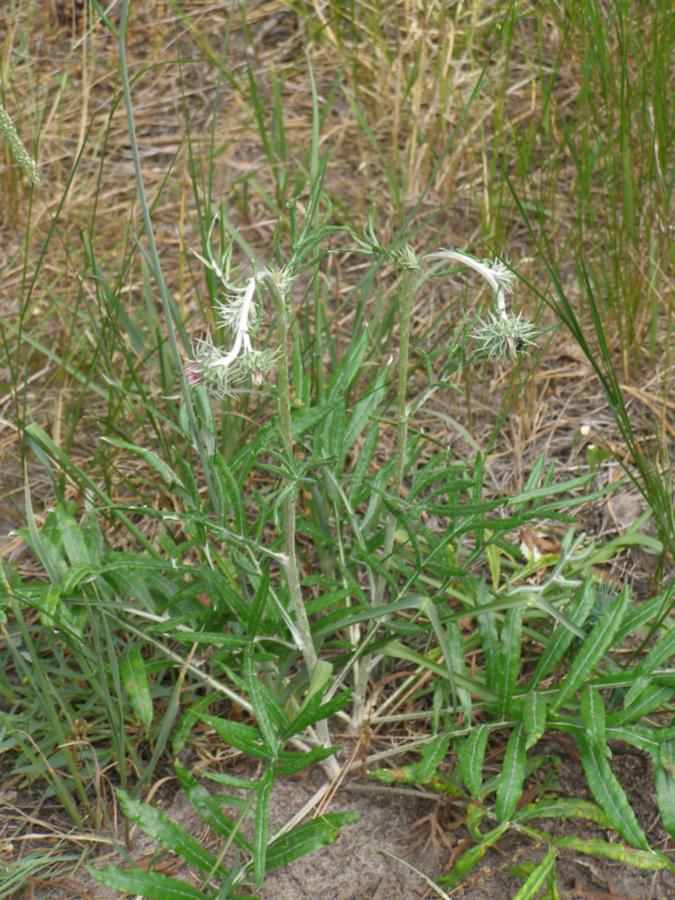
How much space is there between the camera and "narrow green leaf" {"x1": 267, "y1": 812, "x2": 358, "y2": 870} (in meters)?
1.46

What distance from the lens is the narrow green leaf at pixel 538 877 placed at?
148 cm

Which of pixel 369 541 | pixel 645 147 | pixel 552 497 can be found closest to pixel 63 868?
pixel 369 541

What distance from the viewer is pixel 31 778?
1.73m

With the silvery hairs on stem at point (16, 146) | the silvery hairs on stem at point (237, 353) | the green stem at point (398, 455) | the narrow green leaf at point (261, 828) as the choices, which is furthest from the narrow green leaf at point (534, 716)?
the silvery hairs on stem at point (16, 146)

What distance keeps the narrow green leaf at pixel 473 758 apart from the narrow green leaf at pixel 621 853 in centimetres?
15

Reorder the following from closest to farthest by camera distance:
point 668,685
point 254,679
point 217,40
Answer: point 254,679, point 668,685, point 217,40

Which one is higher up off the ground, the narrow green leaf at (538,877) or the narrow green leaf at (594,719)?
the narrow green leaf at (594,719)

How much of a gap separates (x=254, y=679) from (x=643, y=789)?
2.21ft

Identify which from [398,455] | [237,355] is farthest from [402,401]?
[237,355]

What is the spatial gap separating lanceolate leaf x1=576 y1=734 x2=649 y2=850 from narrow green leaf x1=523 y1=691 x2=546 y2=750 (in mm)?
74

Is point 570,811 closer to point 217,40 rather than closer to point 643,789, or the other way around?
point 643,789

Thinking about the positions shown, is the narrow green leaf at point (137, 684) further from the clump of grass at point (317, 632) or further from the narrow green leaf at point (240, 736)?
the narrow green leaf at point (240, 736)

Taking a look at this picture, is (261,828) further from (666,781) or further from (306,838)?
(666,781)

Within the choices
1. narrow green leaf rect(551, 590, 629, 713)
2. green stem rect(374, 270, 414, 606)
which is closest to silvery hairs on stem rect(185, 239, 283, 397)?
green stem rect(374, 270, 414, 606)
